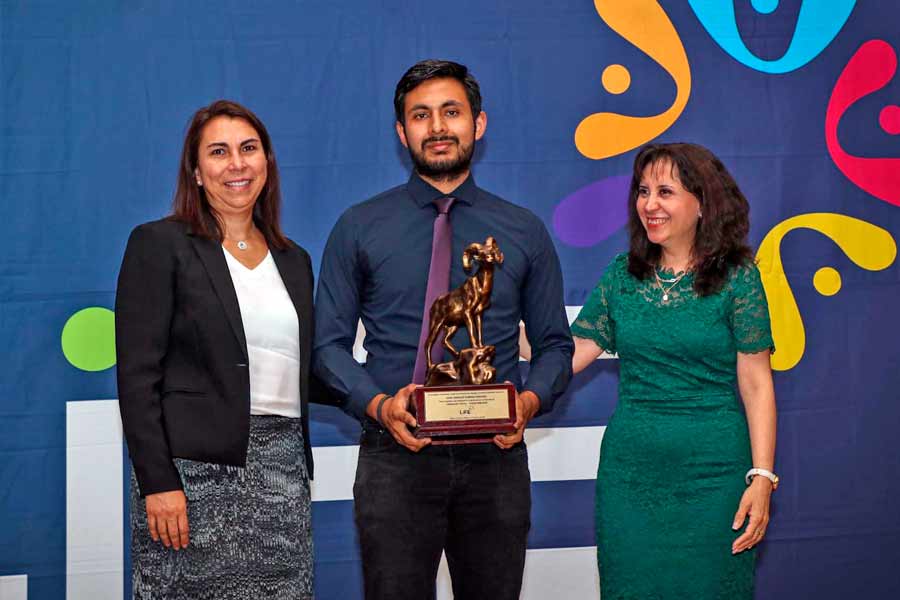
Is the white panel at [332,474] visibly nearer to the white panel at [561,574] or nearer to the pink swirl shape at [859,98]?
the white panel at [561,574]

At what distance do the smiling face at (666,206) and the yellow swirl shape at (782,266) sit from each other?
1171mm

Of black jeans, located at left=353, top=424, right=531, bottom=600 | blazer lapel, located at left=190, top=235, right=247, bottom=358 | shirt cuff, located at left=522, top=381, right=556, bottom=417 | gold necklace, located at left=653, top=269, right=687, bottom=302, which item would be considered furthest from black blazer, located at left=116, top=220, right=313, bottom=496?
gold necklace, located at left=653, top=269, right=687, bottom=302

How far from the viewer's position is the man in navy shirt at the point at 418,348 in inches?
79.8

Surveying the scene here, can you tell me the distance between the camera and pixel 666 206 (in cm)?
221

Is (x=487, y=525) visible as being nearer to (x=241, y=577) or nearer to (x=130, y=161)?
(x=241, y=577)

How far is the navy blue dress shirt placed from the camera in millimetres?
2096

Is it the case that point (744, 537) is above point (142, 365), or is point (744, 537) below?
below

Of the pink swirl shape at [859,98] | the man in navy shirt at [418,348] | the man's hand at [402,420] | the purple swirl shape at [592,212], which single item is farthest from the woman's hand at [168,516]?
the pink swirl shape at [859,98]

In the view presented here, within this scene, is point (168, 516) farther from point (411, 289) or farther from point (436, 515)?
point (411, 289)

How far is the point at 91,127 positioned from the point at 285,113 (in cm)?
62

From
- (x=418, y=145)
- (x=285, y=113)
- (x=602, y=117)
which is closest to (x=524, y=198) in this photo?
(x=602, y=117)

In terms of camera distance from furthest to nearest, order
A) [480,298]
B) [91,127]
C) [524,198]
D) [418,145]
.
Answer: [524,198], [91,127], [418,145], [480,298]

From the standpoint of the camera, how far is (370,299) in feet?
7.03

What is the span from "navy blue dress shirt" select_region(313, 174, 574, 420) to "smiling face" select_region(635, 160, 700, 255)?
10.3 inches
